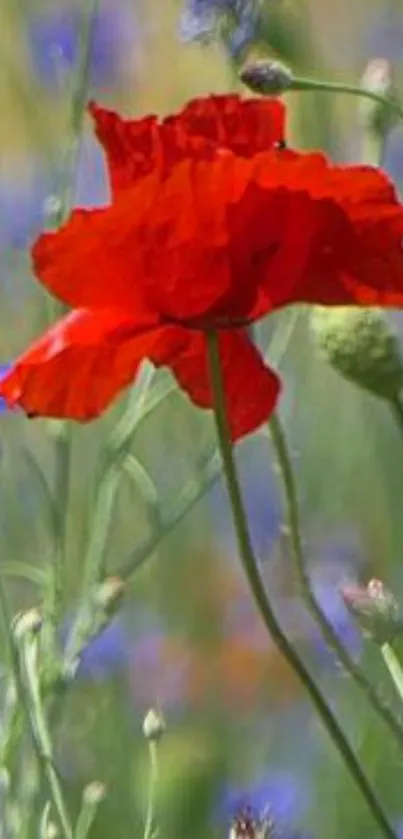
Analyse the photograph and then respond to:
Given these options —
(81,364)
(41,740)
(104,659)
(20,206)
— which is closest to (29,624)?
(41,740)

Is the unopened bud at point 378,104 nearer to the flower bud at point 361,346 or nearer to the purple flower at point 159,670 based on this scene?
the flower bud at point 361,346

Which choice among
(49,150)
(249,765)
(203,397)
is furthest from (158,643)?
(203,397)

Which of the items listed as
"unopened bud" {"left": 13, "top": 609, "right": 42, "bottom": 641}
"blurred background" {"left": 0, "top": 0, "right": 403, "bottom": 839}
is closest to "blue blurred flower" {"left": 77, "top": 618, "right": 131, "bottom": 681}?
"blurred background" {"left": 0, "top": 0, "right": 403, "bottom": 839}

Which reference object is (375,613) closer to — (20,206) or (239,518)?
(239,518)

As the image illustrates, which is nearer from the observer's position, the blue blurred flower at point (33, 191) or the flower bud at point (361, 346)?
the flower bud at point (361, 346)

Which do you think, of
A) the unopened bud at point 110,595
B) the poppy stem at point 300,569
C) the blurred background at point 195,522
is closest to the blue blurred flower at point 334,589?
the blurred background at point 195,522

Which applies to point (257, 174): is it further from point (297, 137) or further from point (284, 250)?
point (297, 137)
